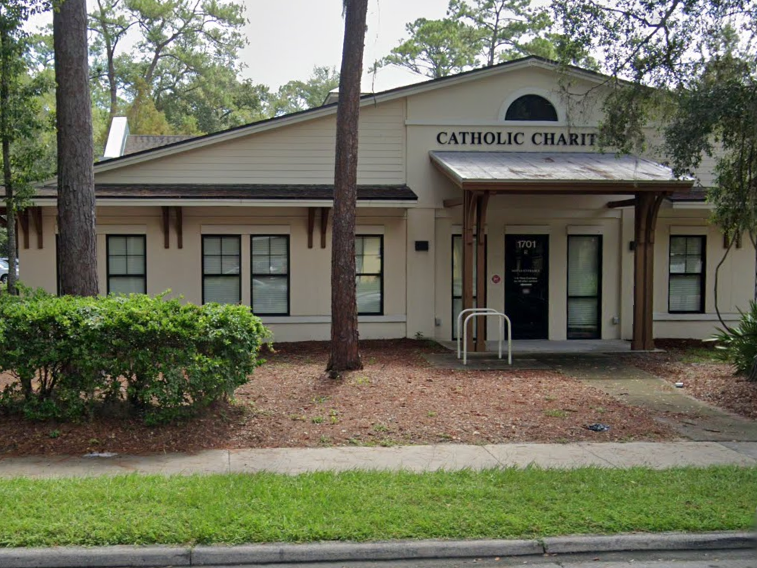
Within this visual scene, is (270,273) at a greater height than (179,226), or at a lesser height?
lesser

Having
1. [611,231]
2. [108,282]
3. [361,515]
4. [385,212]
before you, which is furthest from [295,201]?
[361,515]

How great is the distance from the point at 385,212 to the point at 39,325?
373 inches

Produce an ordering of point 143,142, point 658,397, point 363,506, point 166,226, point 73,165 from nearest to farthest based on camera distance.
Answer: point 363,506 < point 73,165 < point 658,397 < point 166,226 < point 143,142

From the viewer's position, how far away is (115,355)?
8.47m

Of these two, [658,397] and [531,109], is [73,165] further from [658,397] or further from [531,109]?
[531,109]

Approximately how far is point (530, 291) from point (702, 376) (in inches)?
195

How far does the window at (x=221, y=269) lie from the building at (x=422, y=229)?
0.03 meters

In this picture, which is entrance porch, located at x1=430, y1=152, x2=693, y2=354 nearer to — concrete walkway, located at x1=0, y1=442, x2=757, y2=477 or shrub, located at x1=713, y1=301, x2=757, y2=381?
shrub, located at x1=713, y1=301, x2=757, y2=381

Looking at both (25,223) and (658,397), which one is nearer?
(658,397)

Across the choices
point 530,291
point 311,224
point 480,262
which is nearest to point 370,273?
point 311,224

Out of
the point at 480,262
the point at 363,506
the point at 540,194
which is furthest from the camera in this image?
the point at 540,194

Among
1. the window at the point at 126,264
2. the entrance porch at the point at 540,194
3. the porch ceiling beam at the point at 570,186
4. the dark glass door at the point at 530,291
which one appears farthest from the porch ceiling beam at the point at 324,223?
the dark glass door at the point at 530,291

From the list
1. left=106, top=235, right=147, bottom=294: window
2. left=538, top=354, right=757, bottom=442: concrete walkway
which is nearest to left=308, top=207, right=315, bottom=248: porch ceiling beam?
left=106, top=235, right=147, bottom=294: window

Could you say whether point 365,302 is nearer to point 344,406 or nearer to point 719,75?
point 344,406
